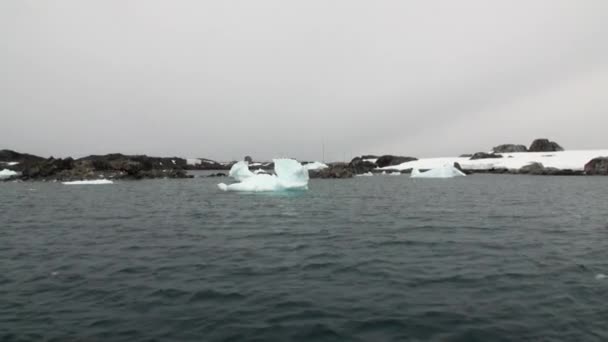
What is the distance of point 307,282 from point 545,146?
121 meters

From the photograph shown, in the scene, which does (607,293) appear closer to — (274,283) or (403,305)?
(403,305)

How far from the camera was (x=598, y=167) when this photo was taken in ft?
211

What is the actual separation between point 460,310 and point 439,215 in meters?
12.5

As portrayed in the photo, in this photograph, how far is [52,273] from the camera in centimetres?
854

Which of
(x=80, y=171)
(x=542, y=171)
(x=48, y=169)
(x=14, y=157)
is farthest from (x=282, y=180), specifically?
(x=14, y=157)

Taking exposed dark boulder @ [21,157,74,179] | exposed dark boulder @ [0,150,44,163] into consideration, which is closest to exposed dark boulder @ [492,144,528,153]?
exposed dark boulder @ [21,157,74,179]

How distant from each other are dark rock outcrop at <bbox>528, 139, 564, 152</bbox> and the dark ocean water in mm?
106177

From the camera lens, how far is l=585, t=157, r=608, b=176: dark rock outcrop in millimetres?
63500

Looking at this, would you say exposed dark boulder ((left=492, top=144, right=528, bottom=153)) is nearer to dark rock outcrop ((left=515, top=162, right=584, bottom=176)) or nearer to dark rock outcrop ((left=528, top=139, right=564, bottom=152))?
dark rock outcrop ((left=528, top=139, right=564, bottom=152))

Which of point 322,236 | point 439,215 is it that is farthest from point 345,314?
point 439,215

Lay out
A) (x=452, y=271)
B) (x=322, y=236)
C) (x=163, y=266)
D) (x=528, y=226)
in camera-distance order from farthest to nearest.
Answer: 1. (x=528, y=226)
2. (x=322, y=236)
3. (x=163, y=266)
4. (x=452, y=271)

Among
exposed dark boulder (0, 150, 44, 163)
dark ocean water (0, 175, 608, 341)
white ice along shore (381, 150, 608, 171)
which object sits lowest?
dark ocean water (0, 175, 608, 341)

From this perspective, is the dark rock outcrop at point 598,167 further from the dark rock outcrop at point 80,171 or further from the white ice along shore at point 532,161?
the dark rock outcrop at point 80,171

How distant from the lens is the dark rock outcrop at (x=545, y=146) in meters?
104
